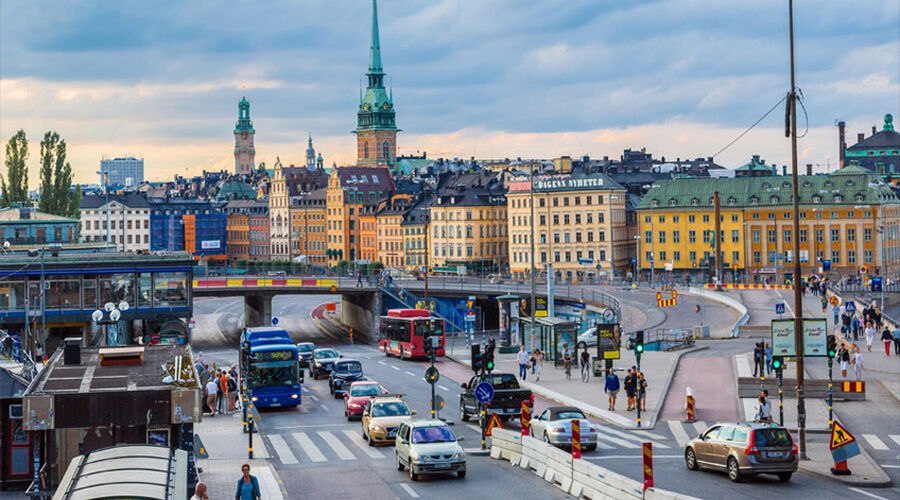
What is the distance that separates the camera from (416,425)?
32875 mm

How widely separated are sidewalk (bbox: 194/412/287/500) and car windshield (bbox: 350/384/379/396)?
13.7 feet

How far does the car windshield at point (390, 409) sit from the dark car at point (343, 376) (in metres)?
14.3

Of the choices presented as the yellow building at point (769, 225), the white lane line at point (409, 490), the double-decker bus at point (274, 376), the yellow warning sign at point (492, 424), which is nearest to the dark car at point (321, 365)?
the double-decker bus at point (274, 376)

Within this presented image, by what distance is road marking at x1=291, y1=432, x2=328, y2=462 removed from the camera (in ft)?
121

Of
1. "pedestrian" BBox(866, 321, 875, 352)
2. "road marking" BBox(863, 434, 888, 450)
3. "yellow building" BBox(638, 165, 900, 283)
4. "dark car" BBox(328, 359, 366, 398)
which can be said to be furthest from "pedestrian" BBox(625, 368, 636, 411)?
"yellow building" BBox(638, 165, 900, 283)

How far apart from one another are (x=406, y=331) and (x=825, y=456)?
3803 centimetres

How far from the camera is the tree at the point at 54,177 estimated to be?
10750cm

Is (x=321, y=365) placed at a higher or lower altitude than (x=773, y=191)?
lower

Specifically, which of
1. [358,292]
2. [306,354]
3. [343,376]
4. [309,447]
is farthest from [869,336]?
[358,292]

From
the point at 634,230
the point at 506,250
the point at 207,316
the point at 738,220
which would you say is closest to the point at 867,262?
the point at 738,220

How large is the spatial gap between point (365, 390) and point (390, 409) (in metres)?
6.45

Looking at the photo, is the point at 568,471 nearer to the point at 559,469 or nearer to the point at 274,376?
the point at 559,469

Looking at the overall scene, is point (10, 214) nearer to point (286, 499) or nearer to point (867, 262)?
point (286, 499)

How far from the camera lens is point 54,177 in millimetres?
108438
